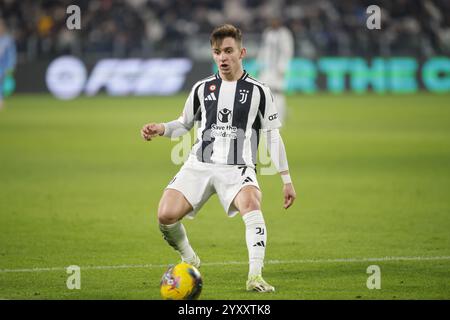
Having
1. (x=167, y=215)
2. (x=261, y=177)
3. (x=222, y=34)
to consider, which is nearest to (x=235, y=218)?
(x=261, y=177)

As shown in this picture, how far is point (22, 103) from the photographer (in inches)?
1126

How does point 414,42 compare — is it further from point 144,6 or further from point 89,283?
point 89,283

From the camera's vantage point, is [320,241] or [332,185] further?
[332,185]

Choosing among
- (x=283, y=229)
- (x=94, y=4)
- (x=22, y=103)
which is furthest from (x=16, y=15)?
(x=283, y=229)

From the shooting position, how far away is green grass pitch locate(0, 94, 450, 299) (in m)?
7.70

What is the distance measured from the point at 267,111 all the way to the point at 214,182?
70cm

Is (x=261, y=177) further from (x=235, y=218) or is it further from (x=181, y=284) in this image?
(x=181, y=284)

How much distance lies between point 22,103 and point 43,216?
1790 cm

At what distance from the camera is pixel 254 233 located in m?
7.26

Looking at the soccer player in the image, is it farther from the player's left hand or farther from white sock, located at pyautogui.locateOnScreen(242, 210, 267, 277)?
white sock, located at pyautogui.locateOnScreen(242, 210, 267, 277)

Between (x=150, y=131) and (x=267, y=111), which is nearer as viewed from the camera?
(x=150, y=131)

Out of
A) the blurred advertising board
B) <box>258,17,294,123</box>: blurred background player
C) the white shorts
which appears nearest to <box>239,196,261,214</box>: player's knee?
the white shorts

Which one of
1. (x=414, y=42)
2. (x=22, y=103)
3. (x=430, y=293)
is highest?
(x=414, y=42)

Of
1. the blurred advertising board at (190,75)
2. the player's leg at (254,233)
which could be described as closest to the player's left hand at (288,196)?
the player's leg at (254,233)
